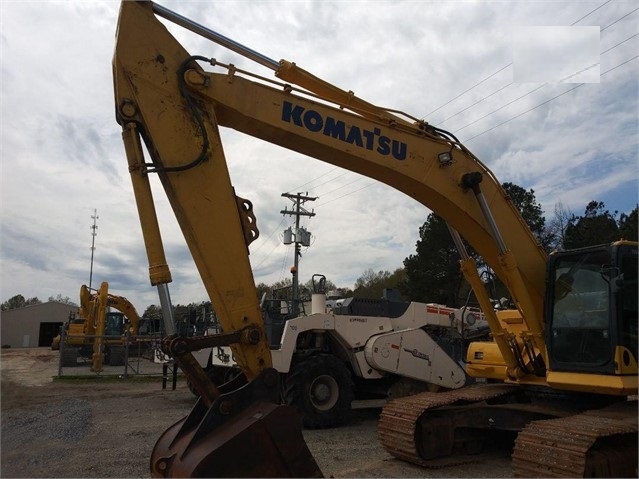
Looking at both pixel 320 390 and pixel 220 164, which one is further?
pixel 320 390

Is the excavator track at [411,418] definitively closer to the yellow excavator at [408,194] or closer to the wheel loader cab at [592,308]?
the yellow excavator at [408,194]

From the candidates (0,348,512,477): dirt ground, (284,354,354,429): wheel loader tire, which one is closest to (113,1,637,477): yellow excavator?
(0,348,512,477): dirt ground

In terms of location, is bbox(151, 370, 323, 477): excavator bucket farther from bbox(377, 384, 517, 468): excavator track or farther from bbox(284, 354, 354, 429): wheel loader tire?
bbox(284, 354, 354, 429): wheel loader tire

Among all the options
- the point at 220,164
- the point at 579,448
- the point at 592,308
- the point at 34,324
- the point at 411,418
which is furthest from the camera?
the point at 34,324

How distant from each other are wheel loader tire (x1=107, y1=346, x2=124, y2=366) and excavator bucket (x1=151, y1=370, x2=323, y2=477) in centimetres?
2060

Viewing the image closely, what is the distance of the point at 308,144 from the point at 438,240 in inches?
1184

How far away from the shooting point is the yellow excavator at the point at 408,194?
14.8 ft

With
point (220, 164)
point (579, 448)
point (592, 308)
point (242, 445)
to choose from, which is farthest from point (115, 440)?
point (592, 308)

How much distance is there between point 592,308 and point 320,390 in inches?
179

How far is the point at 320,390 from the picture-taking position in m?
9.00

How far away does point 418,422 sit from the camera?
6.49 meters

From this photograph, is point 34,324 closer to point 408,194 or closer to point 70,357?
point 70,357

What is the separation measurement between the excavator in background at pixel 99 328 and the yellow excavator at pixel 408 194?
1608 cm

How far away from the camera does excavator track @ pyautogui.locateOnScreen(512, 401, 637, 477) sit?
15.5 feet
